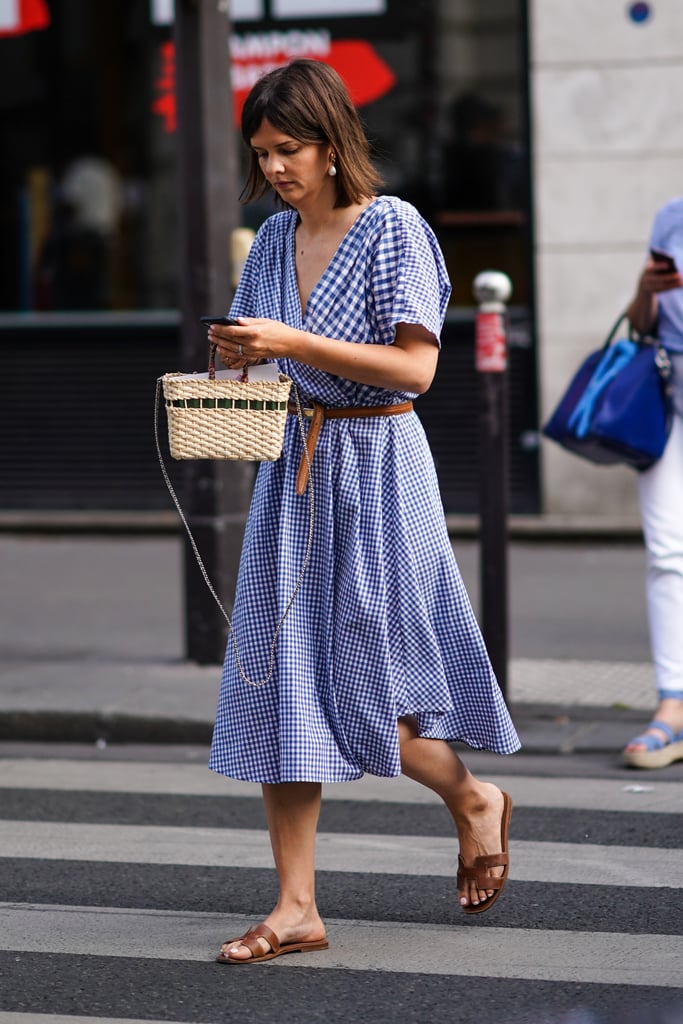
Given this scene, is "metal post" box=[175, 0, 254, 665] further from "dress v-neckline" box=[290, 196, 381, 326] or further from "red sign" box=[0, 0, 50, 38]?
"red sign" box=[0, 0, 50, 38]

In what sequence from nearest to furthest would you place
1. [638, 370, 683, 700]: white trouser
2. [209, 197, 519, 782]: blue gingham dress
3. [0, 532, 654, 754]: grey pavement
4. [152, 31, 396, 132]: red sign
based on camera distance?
[209, 197, 519, 782]: blue gingham dress → [638, 370, 683, 700]: white trouser → [0, 532, 654, 754]: grey pavement → [152, 31, 396, 132]: red sign

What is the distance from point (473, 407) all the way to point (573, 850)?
6455mm

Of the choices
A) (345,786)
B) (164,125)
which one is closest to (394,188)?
(164,125)

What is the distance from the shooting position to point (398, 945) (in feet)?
13.6

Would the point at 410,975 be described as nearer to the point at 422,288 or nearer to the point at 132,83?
the point at 422,288

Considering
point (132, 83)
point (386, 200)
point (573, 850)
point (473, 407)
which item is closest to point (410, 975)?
point (573, 850)

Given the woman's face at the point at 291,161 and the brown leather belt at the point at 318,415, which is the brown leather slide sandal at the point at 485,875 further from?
the woman's face at the point at 291,161

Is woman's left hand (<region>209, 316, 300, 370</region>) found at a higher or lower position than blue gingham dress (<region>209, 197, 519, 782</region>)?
higher

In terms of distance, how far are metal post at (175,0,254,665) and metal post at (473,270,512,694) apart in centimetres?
113

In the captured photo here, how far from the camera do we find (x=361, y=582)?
397cm

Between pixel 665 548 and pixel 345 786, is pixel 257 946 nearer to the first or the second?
pixel 345 786

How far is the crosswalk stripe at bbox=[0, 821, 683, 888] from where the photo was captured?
477 cm

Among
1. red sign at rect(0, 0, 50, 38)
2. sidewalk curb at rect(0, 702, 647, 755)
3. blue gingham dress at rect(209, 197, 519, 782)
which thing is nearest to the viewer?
blue gingham dress at rect(209, 197, 519, 782)

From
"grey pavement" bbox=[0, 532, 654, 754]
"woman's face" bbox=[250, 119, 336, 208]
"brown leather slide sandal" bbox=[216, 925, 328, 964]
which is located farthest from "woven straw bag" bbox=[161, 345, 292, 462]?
"grey pavement" bbox=[0, 532, 654, 754]
